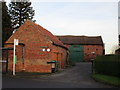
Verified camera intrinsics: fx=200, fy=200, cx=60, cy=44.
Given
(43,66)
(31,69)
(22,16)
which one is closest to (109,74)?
(43,66)

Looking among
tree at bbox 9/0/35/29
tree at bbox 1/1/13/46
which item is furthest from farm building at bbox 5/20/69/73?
tree at bbox 9/0/35/29

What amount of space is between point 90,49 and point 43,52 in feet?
117

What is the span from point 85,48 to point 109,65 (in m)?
39.0

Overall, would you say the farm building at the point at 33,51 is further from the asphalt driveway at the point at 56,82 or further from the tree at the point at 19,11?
the tree at the point at 19,11

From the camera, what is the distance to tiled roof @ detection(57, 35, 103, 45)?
5762 centimetres

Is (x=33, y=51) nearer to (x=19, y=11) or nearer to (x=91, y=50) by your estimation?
(x=19, y=11)

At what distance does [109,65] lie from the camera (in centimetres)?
1788

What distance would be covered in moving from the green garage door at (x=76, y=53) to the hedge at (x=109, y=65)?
34249 mm

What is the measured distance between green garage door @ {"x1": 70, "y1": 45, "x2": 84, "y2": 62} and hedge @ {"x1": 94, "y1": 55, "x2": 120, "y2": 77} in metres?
34.2

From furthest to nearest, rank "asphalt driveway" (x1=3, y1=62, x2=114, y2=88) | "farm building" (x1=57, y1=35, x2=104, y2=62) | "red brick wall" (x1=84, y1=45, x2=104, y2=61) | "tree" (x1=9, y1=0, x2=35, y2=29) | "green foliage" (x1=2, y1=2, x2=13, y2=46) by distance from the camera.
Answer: "red brick wall" (x1=84, y1=45, x2=104, y2=61) → "farm building" (x1=57, y1=35, x2=104, y2=62) → "tree" (x1=9, y1=0, x2=35, y2=29) → "green foliage" (x1=2, y1=2, x2=13, y2=46) → "asphalt driveway" (x1=3, y1=62, x2=114, y2=88)

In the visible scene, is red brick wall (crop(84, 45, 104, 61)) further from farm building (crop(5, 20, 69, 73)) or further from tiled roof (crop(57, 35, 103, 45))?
farm building (crop(5, 20, 69, 73))

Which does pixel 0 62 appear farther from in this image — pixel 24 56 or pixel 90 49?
pixel 90 49

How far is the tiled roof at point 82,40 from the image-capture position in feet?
189

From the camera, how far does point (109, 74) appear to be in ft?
58.8
